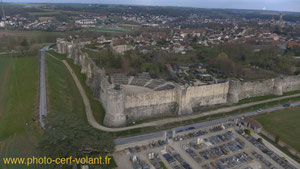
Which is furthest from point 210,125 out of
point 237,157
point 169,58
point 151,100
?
point 169,58

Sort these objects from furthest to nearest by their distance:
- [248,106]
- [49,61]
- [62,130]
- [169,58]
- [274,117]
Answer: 1. [169,58]
2. [49,61]
3. [248,106]
4. [274,117]
5. [62,130]

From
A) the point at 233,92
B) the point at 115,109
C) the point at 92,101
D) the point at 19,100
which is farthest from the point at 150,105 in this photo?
the point at 19,100

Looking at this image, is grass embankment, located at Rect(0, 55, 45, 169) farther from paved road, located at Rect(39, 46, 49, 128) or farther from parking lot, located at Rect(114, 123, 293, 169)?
parking lot, located at Rect(114, 123, 293, 169)

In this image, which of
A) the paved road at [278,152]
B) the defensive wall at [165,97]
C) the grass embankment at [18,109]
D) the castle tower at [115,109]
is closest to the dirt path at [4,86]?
the grass embankment at [18,109]

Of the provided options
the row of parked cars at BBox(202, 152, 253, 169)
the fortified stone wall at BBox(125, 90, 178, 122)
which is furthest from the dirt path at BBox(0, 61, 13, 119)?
the row of parked cars at BBox(202, 152, 253, 169)

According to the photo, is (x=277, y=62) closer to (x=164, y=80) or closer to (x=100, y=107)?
(x=164, y=80)

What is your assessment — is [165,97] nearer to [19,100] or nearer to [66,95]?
[66,95]
